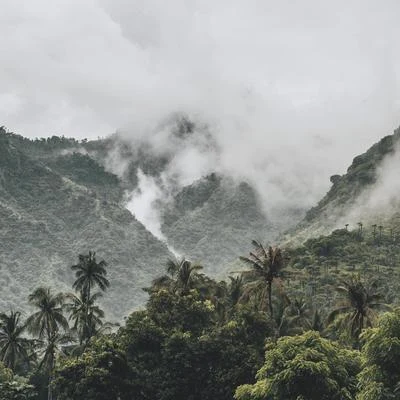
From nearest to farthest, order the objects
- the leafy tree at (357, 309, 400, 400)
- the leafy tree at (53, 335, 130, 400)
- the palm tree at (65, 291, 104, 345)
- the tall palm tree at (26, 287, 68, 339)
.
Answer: the leafy tree at (357, 309, 400, 400) < the leafy tree at (53, 335, 130, 400) < the tall palm tree at (26, 287, 68, 339) < the palm tree at (65, 291, 104, 345)

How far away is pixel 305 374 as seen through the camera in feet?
152

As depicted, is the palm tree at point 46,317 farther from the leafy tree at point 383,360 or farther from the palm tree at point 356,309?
the leafy tree at point 383,360

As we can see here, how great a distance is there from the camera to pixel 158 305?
89.0 meters

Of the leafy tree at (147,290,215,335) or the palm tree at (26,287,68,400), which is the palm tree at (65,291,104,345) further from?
the leafy tree at (147,290,215,335)

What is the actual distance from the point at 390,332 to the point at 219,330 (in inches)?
1666

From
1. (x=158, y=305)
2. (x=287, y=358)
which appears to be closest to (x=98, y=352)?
(x=158, y=305)

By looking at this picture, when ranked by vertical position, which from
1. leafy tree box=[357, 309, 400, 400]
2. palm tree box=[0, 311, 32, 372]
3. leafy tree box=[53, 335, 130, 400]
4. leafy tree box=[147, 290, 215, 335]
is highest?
palm tree box=[0, 311, 32, 372]

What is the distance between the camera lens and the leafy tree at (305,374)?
152ft

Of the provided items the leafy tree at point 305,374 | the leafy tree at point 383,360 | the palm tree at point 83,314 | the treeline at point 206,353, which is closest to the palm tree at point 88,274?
the palm tree at point 83,314

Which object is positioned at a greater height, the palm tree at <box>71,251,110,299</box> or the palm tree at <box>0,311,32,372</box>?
the palm tree at <box>71,251,110,299</box>

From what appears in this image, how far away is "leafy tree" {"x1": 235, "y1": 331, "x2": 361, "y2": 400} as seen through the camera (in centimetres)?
4625

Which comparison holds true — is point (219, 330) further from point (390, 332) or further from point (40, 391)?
point (40, 391)

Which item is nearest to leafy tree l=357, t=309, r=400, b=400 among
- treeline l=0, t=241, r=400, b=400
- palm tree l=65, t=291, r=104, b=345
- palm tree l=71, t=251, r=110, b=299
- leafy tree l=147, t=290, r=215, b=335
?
treeline l=0, t=241, r=400, b=400

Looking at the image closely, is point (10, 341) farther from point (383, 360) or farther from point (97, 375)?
point (383, 360)
